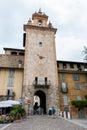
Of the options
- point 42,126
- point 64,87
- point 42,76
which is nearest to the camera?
point 42,126

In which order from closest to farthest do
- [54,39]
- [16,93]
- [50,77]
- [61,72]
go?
[16,93] → [50,77] → [61,72] → [54,39]

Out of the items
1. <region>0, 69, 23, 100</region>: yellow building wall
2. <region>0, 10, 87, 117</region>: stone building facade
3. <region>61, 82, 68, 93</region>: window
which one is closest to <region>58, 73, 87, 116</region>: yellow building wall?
<region>0, 10, 87, 117</region>: stone building facade

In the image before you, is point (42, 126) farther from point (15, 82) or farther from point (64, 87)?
point (64, 87)

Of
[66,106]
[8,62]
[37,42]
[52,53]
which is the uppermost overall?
[37,42]

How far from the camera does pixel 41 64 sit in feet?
100

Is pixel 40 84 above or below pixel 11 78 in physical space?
below

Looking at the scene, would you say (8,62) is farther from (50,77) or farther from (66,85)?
(66,85)

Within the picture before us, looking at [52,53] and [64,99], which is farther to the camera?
[52,53]

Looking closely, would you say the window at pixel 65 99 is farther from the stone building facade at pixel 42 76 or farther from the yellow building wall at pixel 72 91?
the yellow building wall at pixel 72 91

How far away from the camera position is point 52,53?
32.5 metres

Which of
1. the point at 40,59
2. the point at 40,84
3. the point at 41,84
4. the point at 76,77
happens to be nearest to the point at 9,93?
the point at 40,84

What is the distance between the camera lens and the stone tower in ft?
91.7

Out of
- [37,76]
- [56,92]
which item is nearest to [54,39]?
[37,76]

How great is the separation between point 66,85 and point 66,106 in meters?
4.23
